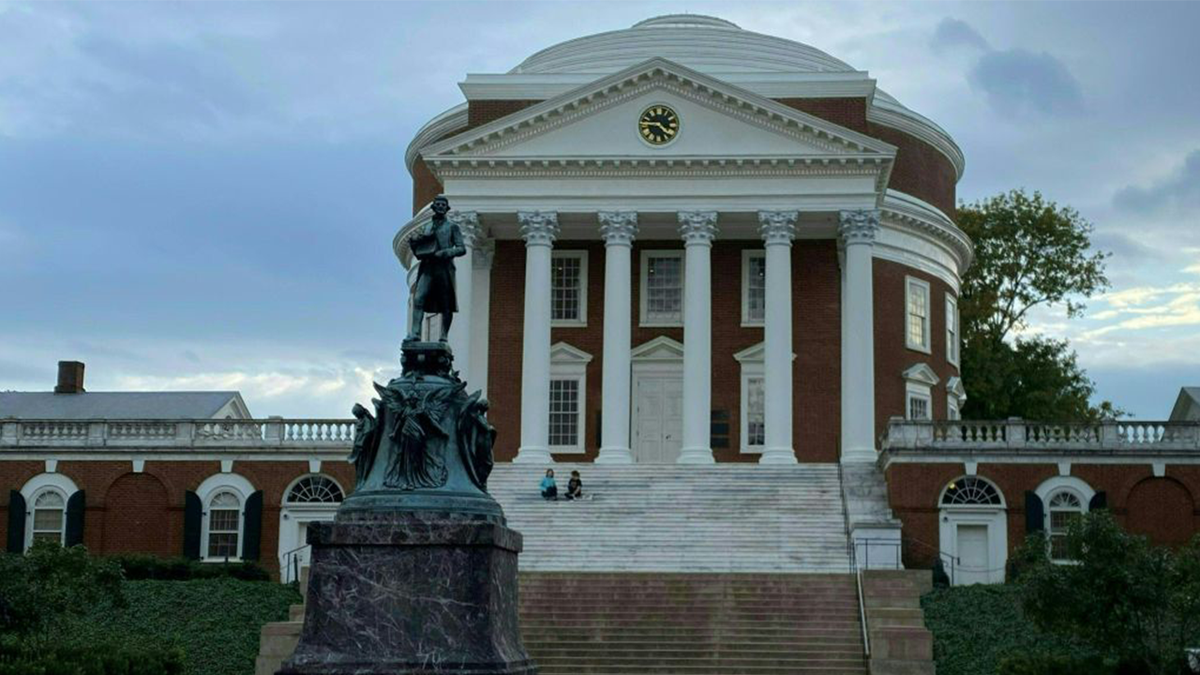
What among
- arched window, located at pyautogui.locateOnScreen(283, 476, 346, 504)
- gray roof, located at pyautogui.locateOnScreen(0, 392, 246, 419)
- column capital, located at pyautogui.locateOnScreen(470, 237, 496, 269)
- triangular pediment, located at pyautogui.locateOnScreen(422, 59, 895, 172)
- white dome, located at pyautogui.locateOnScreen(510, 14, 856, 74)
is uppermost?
white dome, located at pyautogui.locateOnScreen(510, 14, 856, 74)

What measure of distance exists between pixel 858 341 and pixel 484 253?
11697mm

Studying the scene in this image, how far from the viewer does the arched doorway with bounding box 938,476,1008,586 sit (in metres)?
43.3

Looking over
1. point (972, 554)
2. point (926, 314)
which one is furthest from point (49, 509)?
point (926, 314)

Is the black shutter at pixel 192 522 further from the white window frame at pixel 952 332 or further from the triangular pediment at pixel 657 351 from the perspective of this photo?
the white window frame at pixel 952 332

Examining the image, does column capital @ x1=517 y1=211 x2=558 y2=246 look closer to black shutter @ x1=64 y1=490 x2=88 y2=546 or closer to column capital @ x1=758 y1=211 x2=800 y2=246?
column capital @ x1=758 y1=211 x2=800 y2=246

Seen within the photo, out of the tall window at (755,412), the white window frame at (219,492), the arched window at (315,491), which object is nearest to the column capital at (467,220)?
the arched window at (315,491)

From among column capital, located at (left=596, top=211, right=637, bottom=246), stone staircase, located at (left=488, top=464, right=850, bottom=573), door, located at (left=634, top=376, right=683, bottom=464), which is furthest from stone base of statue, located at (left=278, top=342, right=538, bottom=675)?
door, located at (left=634, top=376, right=683, bottom=464)

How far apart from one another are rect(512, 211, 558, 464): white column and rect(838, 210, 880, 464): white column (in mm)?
8172

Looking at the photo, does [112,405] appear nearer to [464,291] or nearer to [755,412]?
[464,291]

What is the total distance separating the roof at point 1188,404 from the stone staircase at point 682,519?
18.4 meters

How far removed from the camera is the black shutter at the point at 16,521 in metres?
47.9

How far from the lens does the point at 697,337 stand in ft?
158

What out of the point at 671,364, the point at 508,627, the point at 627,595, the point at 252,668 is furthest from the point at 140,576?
the point at 508,627

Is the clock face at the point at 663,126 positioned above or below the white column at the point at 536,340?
above
